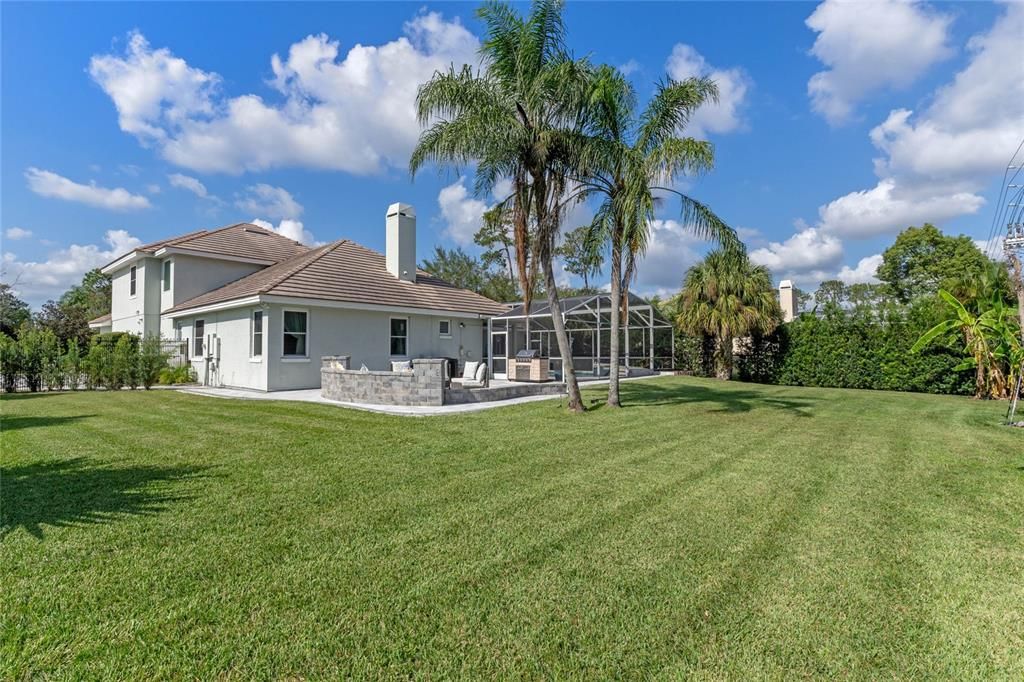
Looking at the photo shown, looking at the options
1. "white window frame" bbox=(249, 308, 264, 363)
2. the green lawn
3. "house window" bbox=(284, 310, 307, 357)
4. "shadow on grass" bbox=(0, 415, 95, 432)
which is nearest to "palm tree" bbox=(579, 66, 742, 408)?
the green lawn

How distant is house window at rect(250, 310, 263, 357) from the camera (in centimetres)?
1560

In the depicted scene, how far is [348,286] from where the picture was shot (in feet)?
57.3

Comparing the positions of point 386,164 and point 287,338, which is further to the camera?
point 386,164

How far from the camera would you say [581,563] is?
3.56 m

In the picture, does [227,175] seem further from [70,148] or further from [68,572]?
[68,572]

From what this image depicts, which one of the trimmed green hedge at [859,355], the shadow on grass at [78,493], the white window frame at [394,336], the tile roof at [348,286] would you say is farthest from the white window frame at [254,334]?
the trimmed green hedge at [859,355]

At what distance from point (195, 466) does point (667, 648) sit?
5884 millimetres

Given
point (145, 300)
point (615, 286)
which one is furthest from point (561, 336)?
point (145, 300)

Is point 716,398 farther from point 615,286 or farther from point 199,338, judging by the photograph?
point 199,338

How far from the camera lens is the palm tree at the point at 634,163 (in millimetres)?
10602

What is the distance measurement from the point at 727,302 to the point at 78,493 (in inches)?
802

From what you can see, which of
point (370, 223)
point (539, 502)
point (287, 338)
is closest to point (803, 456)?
point (539, 502)

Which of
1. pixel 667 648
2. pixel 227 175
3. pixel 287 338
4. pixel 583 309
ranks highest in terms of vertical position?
pixel 227 175

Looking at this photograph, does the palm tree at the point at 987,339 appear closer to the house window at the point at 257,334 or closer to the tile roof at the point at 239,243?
the house window at the point at 257,334
